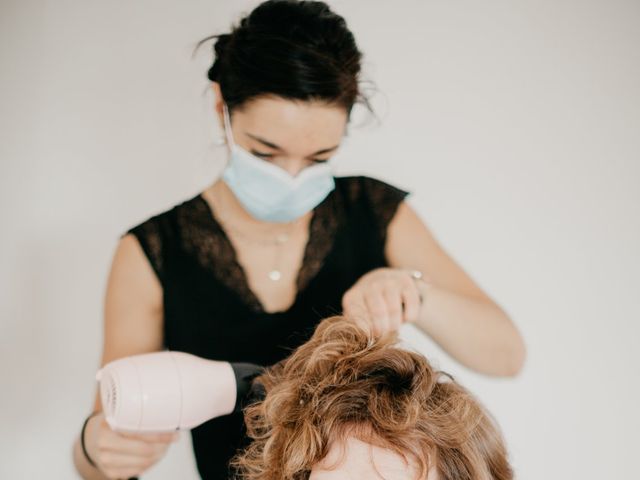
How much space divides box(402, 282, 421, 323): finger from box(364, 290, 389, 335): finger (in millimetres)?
36

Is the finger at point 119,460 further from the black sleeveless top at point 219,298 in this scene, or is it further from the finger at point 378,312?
the finger at point 378,312

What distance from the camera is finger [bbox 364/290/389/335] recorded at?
87 cm

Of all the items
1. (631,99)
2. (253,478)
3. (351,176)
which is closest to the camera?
(253,478)

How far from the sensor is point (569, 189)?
109 cm

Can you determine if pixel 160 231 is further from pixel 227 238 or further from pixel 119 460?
pixel 119 460

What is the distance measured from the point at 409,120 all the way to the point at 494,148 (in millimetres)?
170

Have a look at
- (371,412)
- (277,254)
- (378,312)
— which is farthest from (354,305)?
(277,254)

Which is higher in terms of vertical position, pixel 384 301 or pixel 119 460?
pixel 384 301

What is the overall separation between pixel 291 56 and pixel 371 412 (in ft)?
1.83

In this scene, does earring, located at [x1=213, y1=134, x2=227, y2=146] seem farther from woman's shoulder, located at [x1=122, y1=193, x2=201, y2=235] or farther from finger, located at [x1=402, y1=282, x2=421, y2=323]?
finger, located at [x1=402, y1=282, x2=421, y2=323]

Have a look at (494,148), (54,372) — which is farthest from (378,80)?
(54,372)

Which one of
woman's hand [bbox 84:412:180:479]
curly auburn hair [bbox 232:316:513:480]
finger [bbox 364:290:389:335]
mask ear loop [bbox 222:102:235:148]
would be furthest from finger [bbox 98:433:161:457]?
mask ear loop [bbox 222:102:235:148]

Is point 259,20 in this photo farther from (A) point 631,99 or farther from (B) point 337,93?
(A) point 631,99

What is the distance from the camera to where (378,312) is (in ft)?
2.85
